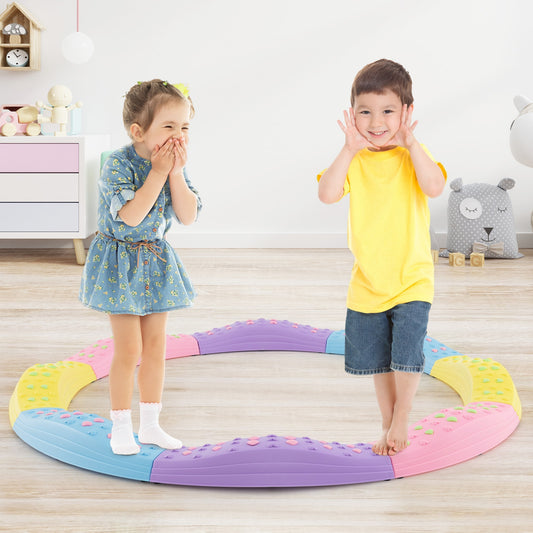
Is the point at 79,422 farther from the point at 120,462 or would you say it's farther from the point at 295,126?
the point at 295,126

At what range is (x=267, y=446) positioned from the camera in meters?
1.55

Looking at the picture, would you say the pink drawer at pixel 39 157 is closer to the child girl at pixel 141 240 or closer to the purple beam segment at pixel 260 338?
the purple beam segment at pixel 260 338

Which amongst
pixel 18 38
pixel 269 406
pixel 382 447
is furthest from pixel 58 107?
pixel 382 447

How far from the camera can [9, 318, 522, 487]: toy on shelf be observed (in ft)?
5.02

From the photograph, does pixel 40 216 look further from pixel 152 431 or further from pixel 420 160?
pixel 420 160

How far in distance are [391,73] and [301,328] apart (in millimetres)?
1157

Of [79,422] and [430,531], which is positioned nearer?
[430,531]

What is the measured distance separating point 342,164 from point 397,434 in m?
0.53

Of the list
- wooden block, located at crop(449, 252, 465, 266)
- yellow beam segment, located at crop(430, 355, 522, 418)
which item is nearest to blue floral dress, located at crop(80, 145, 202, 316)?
yellow beam segment, located at crop(430, 355, 522, 418)

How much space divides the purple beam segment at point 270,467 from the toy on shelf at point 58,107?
2.54m

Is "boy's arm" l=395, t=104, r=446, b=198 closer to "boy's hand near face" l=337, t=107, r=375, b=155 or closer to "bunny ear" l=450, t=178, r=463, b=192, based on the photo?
"boy's hand near face" l=337, t=107, r=375, b=155

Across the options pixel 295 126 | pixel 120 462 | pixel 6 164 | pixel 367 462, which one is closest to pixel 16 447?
pixel 120 462

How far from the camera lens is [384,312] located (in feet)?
5.09

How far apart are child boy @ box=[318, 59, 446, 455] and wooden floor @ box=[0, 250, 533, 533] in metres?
0.21
